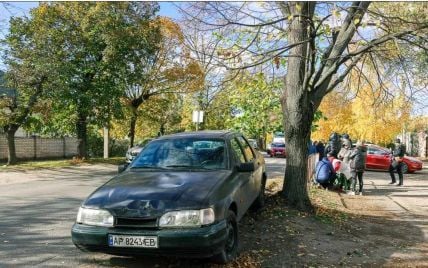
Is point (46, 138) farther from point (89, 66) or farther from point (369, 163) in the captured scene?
point (369, 163)

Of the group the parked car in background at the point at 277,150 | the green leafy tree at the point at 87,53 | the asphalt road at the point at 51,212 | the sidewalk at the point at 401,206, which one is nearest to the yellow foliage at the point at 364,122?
the parked car in background at the point at 277,150

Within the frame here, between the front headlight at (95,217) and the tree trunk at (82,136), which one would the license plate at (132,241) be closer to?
the front headlight at (95,217)

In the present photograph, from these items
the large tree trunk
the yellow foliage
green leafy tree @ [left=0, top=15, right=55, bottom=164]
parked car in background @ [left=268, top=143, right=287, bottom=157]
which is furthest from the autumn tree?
parked car in background @ [left=268, top=143, right=287, bottom=157]

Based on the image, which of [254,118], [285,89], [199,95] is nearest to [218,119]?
[199,95]

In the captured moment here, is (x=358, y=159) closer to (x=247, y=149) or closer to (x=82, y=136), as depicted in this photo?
(x=247, y=149)

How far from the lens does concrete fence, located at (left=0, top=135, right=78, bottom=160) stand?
2611cm

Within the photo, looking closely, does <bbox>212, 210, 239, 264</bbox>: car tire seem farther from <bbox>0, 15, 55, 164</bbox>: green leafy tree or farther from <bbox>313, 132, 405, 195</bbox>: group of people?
<bbox>0, 15, 55, 164</bbox>: green leafy tree

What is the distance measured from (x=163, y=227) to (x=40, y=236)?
3.12 meters

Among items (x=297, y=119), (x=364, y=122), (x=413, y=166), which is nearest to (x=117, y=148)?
(x=364, y=122)

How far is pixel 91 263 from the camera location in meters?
5.82

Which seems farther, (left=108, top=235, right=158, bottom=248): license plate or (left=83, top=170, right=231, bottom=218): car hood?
(left=83, top=170, right=231, bottom=218): car hood

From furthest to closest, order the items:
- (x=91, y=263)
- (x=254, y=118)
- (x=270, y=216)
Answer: (x=254, y=118)
(x=270, y=216)
(x=91, y=263)

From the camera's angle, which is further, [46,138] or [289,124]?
[46,138]

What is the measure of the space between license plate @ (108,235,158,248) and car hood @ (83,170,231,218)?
0.77ft
